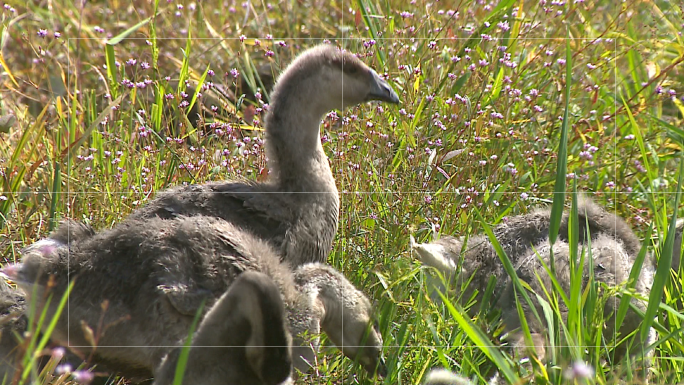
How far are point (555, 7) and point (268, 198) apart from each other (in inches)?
90.8

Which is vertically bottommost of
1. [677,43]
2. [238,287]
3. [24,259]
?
[24,259]

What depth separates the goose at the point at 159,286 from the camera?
3.20 m

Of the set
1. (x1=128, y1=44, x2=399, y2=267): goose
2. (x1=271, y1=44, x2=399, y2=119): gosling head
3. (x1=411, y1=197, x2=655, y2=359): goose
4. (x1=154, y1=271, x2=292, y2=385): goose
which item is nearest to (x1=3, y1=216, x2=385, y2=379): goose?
(x1=128, y1=44, x2=399, y2=267): goose

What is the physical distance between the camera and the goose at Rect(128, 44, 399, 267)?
377 centimetres

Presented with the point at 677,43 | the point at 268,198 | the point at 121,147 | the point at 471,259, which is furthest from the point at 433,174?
the point at 677,43

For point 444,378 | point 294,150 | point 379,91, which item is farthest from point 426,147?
point 444,378

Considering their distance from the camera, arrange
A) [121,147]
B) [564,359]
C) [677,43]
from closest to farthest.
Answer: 1. [564,359]
2. [121,147]
3. [677,43]

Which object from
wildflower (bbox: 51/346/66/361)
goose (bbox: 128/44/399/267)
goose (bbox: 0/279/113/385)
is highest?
goose (bbox: 128/44/399/267)

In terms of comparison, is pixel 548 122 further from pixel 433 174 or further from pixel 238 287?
pixel 238 287

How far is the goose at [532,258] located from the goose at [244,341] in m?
1.07

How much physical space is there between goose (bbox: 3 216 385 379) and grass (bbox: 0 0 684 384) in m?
0.31

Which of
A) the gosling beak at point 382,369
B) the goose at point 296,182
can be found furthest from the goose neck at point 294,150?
the gosling beak at point 382,369

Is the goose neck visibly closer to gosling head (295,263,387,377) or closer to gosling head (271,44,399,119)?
gosling head (271,44,399,119)

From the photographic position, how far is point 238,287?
2680mm
